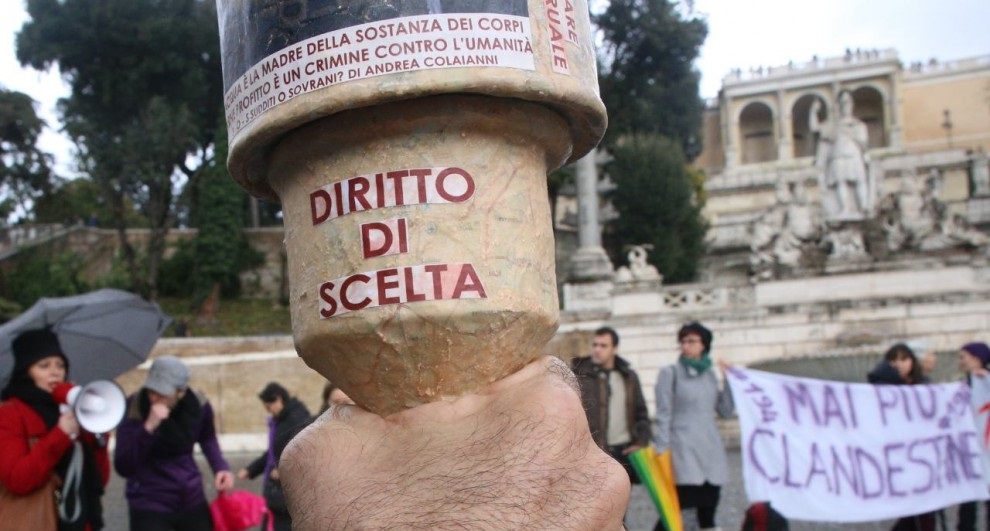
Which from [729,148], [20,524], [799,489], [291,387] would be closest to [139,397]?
[20,524]

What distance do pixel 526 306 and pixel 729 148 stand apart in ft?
205

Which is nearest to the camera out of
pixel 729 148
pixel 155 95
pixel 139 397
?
pixel 139 397

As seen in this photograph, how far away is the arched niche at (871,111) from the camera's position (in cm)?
6284

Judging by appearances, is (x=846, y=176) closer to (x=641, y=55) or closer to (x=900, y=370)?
(x=641, y=55)

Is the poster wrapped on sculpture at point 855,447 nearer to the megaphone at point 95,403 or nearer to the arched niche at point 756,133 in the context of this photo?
the megaphone at point 95,403

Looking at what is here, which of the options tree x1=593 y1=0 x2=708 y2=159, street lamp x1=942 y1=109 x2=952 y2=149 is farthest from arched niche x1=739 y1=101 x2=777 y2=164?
tree x1=593 y1=0 x2=708 y2=159

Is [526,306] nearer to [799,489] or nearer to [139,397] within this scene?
[139,397]

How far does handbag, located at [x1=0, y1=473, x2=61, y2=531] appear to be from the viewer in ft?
13.6

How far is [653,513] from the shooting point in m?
8.98

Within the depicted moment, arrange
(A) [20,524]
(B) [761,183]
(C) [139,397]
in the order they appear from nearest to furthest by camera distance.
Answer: (A) [20,524]
(C) [139,397]
(B) [761,183]

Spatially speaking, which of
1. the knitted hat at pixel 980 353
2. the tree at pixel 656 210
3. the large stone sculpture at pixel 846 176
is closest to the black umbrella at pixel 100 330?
the knitted hat at pixel 980 353

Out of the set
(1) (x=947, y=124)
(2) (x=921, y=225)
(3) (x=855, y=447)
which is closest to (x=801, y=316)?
(2) (x=921, y=225)

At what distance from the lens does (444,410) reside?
160cm

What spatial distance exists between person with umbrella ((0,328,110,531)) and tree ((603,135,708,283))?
31269 mm
